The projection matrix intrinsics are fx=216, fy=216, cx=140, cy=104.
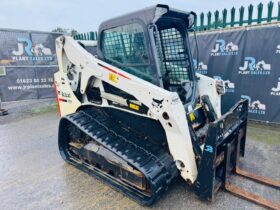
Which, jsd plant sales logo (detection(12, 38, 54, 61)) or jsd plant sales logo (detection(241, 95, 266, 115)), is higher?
jsd plant sales logo (detection(12, 38, 54, 61))

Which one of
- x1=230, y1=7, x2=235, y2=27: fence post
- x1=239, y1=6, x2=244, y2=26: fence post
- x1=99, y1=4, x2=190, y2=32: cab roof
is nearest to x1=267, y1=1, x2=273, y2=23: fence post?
x1=239, y1=6, x2=244, y2=26: fence post

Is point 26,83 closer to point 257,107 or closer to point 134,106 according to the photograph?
point 134,106

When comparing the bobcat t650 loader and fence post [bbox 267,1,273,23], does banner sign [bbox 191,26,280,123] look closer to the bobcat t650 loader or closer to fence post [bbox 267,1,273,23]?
fence post [bbox 267,1,273,23]

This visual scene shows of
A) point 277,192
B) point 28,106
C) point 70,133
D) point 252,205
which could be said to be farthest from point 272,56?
point 28,106

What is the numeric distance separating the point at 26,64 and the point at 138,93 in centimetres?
549

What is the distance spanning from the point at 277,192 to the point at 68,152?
2.83 m

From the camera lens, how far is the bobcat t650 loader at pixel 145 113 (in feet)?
7.16

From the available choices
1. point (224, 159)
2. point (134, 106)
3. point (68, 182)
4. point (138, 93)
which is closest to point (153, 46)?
point (138, 93)

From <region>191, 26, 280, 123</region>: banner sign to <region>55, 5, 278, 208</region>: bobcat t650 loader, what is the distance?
150 centimetres

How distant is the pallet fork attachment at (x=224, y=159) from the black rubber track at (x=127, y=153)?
0.33 m

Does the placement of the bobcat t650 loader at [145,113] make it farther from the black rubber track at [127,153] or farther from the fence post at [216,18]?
the fence post at [216,18]

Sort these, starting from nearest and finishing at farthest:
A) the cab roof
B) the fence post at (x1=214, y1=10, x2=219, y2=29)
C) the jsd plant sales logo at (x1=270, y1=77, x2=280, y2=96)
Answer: the cab roof, the jsd plant sales logo at (x1=270, y1=77, x2=280, y2=96), the fence post at (x1=214, y1=10, x2=219, y2=29)

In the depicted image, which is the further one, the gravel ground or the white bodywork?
the gravel ground

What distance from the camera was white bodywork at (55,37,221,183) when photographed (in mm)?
2119
